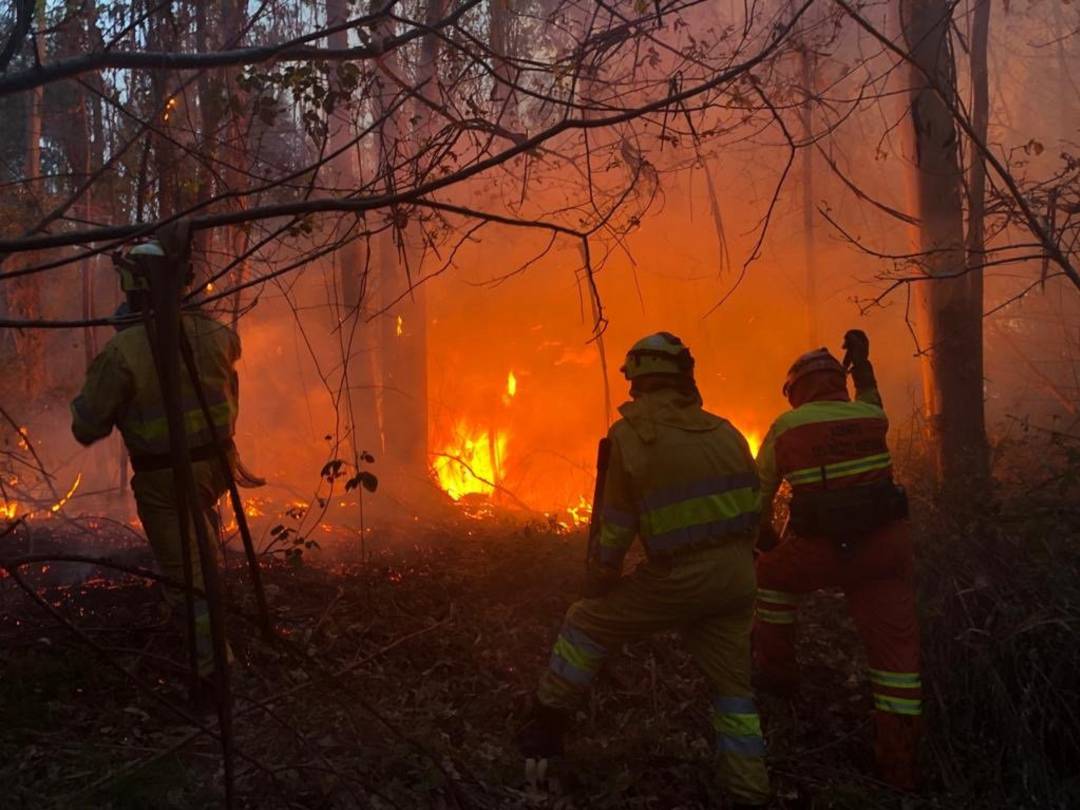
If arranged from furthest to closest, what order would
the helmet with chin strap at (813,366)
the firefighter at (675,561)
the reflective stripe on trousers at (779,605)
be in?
the reflective stripe on trousers at (779,605), the helmet with chin strap at (813,366), the firefighter at (675,561)

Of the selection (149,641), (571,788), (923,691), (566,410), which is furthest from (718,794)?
(566,410)

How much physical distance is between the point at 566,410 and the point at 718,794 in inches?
442

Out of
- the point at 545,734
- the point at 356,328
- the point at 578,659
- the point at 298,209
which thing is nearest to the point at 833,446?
the point at 578,659

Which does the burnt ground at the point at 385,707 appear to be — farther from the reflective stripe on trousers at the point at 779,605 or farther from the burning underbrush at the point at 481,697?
the reflective stripe on trousers at the point at 779,605

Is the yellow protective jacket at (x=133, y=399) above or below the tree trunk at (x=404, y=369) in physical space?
below

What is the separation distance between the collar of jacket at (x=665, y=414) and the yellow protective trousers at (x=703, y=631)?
A: 52 cm

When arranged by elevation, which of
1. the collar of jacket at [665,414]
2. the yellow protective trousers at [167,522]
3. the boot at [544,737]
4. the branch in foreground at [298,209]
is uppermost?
the branch in foreground at [298,209]

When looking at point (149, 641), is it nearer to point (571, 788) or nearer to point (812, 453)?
point (571, 788)

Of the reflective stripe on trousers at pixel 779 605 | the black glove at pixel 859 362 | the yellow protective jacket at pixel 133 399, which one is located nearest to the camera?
the yellow protective jacket at pixel 133 399

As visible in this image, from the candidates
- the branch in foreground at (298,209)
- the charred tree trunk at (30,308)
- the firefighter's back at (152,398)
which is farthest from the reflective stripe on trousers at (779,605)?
the charred tree trunk at (30,308)

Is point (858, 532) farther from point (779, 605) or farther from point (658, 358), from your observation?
point (658, 358)

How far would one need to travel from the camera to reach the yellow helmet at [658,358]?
3.51 metres

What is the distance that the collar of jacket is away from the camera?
3391 mm

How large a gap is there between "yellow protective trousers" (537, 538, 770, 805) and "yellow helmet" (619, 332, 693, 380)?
78cm
